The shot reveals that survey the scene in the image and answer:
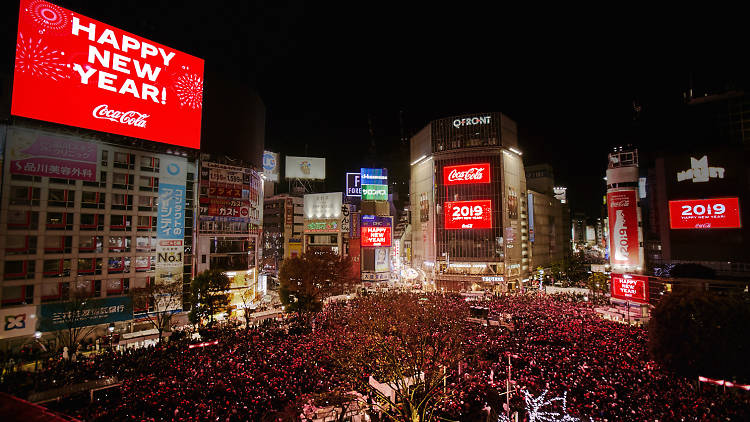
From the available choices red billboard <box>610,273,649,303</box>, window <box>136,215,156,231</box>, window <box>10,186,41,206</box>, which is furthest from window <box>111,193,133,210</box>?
red billboard <box>610,273,649,303</box>

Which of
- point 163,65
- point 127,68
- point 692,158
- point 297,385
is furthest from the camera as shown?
point 692,158

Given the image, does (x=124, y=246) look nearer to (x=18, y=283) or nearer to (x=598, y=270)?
(x=18, y=283)

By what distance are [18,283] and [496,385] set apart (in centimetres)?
3246

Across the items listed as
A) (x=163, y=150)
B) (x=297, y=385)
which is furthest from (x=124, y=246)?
(x=297, y=385)

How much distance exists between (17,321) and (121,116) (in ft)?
55.6

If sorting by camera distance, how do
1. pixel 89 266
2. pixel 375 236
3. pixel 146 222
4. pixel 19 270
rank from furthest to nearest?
pixel 375 236 → pixel 146 222 → pixel 89 266 → pixel 19 270

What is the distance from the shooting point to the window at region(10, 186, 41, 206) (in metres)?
23.9

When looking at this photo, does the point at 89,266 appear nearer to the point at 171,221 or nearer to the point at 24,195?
the point at 24,195

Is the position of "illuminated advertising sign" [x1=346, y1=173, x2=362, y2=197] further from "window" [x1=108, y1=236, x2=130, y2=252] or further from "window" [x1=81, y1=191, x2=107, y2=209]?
"window" [x1=81, y1=191, x2=107, y2=209]

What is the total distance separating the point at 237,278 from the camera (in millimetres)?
37906

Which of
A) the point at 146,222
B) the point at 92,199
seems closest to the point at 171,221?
the point at 146,222

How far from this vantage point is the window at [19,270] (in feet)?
76.7

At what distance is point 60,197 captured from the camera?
25.8 m

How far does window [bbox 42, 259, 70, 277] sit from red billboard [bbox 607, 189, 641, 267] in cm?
4960
